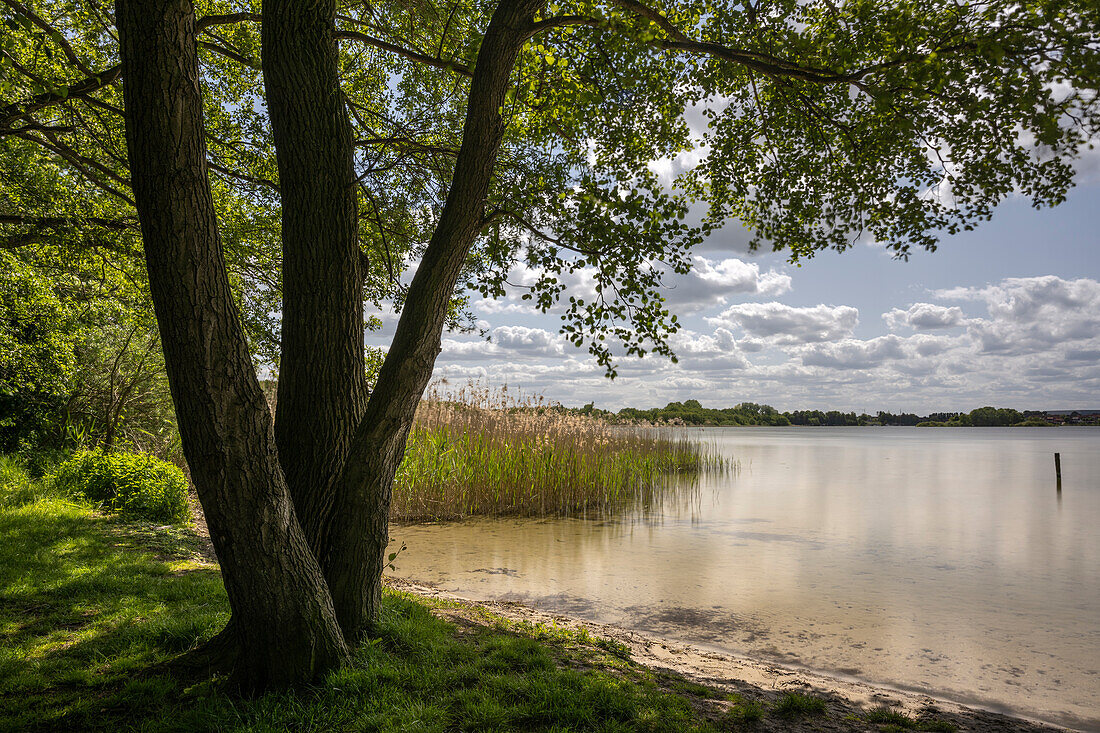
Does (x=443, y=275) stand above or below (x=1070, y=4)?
below

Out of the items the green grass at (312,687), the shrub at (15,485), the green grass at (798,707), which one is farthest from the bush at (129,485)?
the green grass at (798,707)

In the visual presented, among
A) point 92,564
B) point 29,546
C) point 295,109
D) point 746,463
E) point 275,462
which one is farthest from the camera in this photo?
point 746,463

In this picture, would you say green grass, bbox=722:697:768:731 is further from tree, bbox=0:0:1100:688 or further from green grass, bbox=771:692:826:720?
tree, bbox=0:0:1100:688

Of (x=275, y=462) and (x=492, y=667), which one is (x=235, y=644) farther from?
(x=492, y=667)

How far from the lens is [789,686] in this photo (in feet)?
13.0

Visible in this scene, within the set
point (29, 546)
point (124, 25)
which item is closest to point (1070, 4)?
point (124, 25)

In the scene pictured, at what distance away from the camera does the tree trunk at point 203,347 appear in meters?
2.77

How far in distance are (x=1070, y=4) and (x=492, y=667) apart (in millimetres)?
5401

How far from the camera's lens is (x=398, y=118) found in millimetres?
6750

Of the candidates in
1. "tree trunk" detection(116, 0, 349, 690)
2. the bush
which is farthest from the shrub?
"tree trunk" detection(116, 0, 349, 690)

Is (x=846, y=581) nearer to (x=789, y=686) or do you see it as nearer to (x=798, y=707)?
(x=789, y=686)

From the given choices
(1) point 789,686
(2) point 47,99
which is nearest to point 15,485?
(2) point 47,99

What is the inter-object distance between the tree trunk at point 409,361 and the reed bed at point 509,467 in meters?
6.03

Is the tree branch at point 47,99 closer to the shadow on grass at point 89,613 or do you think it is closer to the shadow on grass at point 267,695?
the shadow on grass at point 89,613
